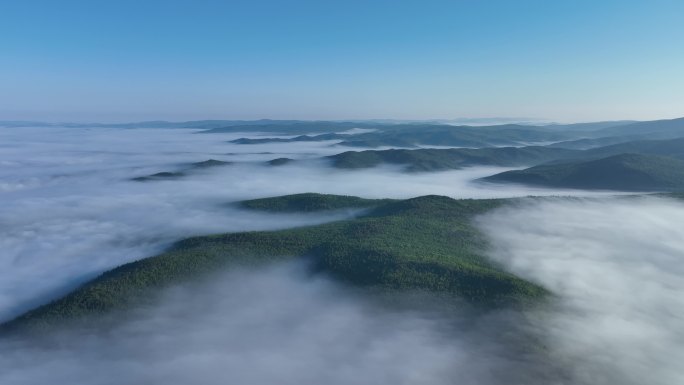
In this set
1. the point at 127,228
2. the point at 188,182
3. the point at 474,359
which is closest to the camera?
the point at 474,359

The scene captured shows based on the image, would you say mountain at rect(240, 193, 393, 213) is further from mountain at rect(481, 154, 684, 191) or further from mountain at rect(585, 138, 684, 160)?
mountain at rect(585, 138, 684, 160)

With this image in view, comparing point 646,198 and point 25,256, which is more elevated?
point 646,198

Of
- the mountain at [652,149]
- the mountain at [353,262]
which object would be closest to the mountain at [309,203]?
the mountain at [353,262]

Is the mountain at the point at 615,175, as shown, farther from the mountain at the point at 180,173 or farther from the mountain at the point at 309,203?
the mountain at the point at 180,173

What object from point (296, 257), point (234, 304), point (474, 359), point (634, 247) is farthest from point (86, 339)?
point (634, 247)

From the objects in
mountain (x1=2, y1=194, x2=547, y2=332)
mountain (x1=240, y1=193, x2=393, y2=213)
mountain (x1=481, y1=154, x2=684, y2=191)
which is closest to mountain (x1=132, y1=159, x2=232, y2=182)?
mountain (x1=240, y1=193, x2=393, y2=213)

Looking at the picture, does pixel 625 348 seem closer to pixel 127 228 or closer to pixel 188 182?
pixel 127 228

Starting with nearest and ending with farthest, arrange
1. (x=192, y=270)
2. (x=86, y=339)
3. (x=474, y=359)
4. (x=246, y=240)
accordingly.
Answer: (x=474, y=359) < (x=86, y=339) < (x=192, y=270) < (x=246, y=240)

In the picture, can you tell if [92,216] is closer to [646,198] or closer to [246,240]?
[246,240]

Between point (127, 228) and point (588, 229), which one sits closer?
point (588, 229)
